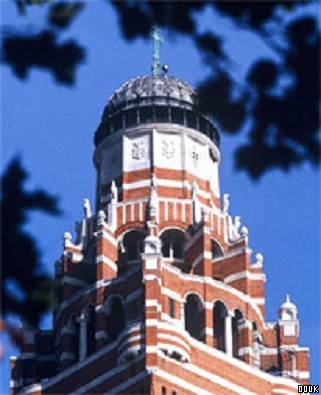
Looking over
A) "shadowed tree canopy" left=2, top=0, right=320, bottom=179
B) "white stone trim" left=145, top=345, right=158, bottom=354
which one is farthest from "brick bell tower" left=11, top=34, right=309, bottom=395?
"shadowed tree canopy" left=2, top=0, right=320, bottom=179

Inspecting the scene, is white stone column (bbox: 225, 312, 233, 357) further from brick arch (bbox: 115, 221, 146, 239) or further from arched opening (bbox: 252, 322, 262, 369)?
brick arch (bbox: 115, 221, 146, 239)

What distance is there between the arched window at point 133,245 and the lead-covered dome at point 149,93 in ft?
20.6

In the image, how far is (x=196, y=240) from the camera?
5891 cm

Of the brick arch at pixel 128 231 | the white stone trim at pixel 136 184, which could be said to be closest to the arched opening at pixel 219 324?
the brick arch at pixel 128 231

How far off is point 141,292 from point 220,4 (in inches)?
1820

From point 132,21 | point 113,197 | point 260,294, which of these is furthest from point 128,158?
point 132,21

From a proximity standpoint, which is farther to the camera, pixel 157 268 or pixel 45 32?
pixel 157 268

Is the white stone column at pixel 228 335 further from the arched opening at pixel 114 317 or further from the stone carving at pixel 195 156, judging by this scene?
the stone carving at pixel 195 156

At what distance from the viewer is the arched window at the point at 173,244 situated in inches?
2359

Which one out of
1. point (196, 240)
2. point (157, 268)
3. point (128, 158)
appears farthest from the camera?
point (128, 158)

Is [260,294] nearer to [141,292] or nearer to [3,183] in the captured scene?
[141,292]

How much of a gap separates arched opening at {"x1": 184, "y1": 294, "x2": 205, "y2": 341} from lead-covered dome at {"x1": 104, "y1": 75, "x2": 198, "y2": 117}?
9.30m

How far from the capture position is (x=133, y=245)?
60156 millimetres

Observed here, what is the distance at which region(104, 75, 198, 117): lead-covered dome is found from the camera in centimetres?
6359
